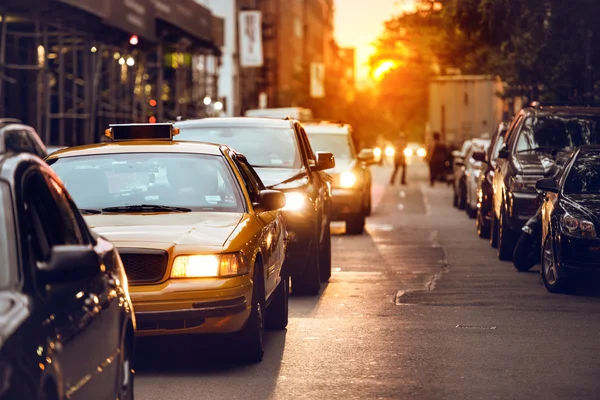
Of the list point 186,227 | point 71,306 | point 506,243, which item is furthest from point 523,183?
point 71,306

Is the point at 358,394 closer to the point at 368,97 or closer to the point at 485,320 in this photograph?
the point at 485,320

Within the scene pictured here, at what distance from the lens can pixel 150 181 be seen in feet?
32.4

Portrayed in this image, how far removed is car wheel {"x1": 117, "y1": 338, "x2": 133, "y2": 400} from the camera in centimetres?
587

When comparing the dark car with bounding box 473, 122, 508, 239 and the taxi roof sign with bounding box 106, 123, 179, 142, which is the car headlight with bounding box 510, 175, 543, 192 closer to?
the dark car with bounding box 473, 122, 508, 239

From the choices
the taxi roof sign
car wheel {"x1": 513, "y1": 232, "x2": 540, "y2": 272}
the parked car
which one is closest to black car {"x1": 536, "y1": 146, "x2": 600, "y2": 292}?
car wheel {"x1": 513, "y1": 232, "x2": 540, "y2": 272}

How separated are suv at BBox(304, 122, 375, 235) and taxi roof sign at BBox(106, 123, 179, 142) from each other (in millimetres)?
11514

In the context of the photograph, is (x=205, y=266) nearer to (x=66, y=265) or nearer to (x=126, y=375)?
(x=126, y=375)

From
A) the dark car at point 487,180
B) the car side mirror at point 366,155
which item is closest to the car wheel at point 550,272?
the dark car at point 487,180

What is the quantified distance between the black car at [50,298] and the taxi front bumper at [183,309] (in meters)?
2.51

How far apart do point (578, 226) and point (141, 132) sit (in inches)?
177

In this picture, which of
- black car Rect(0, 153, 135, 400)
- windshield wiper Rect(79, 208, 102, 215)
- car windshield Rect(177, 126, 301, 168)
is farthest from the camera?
car windshield Rect(177, 126, 301, 168)

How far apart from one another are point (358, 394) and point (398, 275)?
769 centimetres

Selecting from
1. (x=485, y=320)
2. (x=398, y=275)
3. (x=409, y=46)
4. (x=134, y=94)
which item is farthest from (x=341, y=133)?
(x=409, y=46)

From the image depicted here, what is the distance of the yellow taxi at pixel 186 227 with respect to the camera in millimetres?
8406
